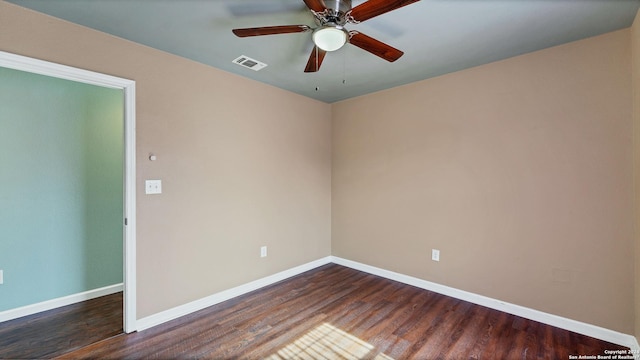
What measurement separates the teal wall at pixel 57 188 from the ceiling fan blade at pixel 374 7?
232 cm

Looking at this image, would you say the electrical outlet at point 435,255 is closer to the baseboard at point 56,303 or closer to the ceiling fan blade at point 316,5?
the ceiling fan blade at point 316,5

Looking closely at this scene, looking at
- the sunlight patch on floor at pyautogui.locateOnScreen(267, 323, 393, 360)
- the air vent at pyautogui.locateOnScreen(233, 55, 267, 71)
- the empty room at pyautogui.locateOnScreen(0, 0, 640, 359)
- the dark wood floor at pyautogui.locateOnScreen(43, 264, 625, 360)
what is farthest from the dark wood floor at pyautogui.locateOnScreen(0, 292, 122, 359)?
the air vent at pyautogui.locateOnScreen(233, 55, 267, 71)

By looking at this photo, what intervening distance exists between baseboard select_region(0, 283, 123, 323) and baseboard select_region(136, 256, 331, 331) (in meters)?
1.06

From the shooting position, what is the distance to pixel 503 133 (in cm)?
260

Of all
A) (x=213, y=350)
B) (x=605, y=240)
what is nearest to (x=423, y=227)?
(x=605, y=240)

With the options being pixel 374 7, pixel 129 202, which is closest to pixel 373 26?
pixel 374 7

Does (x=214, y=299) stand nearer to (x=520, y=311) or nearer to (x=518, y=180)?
(x=520, y=311)

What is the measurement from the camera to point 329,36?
1682mm

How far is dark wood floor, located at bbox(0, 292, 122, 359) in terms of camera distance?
2011mm

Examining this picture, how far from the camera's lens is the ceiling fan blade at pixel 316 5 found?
148 centimetres

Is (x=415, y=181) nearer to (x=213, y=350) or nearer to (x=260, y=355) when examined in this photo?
(x=260, y=355)

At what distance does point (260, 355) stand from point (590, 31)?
3484 mm

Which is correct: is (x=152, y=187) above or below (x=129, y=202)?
above

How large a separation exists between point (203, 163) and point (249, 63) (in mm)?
1087
